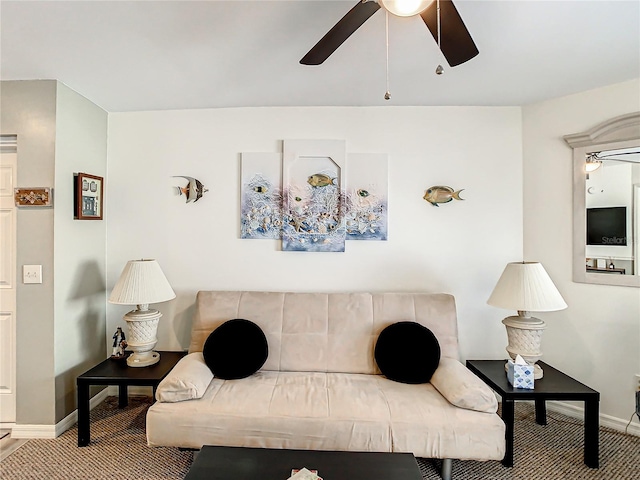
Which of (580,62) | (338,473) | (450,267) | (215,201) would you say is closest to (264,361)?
(338,473)

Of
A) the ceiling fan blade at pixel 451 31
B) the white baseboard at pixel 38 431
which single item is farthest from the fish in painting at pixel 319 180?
the white baseboard at pixel 38 431

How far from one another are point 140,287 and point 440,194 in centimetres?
239

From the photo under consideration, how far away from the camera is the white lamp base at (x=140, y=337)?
7.86ft

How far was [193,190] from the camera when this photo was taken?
2863 millimetres

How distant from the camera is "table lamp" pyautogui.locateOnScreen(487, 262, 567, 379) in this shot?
2.18m

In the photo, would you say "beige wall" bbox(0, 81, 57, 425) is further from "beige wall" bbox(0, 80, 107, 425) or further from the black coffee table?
the black coffee table

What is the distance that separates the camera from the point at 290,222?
2805mm

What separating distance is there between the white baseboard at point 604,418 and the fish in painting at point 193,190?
3.30 metres

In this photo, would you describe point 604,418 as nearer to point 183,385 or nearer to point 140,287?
point 183,385

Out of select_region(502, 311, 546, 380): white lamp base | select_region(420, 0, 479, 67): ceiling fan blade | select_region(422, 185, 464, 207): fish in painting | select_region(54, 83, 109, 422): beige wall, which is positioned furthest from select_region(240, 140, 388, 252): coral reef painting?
select_region(54, 83, 109, 422): beige wall

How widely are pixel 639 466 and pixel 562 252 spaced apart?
140 cm

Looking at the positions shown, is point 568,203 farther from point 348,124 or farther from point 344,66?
point 344,66

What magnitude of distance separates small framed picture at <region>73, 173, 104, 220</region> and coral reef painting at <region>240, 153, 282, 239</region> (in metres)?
1.13

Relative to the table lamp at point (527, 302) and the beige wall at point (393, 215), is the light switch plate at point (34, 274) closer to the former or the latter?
the beige wall at point (393, 215)
